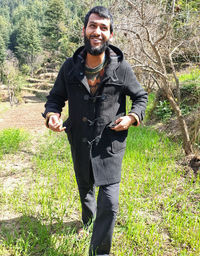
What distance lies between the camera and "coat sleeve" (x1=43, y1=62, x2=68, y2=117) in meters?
1.88

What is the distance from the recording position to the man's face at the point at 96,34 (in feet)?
5.53

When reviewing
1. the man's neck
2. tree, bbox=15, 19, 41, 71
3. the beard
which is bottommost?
the man's neck

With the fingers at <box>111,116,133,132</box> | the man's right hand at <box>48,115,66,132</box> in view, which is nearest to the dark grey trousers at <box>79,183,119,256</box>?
the fingers at <box>111,116,133,132</box>

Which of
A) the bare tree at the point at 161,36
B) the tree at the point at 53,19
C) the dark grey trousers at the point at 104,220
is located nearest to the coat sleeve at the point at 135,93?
the dark grey trousers at the point at 104,220

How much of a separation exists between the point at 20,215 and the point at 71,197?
0.58 metres

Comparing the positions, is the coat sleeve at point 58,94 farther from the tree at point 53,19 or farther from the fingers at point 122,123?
the tree at point 53,19

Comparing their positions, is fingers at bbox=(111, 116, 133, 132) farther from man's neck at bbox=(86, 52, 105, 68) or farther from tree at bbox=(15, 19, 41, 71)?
tree at bbox=(15, 19, 41, 71)

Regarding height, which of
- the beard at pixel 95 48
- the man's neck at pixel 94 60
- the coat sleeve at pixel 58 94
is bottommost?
the coat sleeve at pixel 58 94

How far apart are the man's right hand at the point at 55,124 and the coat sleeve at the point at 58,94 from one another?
106 millimetres

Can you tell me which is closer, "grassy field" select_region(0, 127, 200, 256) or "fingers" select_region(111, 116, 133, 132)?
"fingers" select_region(111, 116, 133, 132)

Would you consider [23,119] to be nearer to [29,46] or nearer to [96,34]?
[96,34]

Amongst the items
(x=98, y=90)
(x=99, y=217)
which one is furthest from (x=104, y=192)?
(x=98, y=90)

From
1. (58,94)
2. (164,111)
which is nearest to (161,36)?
(164,111)

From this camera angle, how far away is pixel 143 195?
2.83 metres
